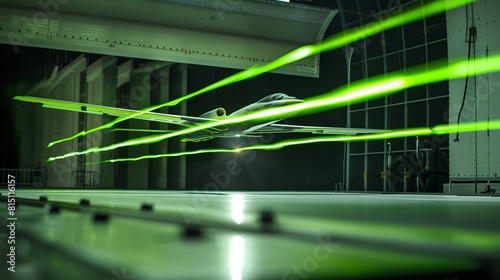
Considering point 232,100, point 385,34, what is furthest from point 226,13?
point 232,100

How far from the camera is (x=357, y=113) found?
1659 cm

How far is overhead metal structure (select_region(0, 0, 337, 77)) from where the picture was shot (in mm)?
6380

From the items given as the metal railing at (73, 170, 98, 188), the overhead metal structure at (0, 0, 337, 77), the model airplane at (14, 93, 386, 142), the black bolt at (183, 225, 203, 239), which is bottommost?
the metal railing at (73, 170, 98, 188)

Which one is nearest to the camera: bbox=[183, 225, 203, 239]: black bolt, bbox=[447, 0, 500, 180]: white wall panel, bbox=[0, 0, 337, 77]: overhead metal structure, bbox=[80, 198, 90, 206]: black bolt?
bbox=[183, 225, 203, 239]: black bolt

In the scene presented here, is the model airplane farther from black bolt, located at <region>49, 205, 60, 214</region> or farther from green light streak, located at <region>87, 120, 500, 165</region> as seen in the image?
black bolt, located at <region>49, 205, 60, 214</region>

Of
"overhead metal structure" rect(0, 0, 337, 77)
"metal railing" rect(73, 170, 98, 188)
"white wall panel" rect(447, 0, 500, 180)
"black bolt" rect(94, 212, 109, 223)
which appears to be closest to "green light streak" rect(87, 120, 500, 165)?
"white wall panel" rect(447, 0, 500, 180)

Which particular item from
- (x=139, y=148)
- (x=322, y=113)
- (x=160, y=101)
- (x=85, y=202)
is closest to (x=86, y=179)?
(x=139, y=148)

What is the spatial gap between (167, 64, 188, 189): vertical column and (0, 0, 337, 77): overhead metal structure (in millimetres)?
12711

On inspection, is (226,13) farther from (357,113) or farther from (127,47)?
(357,113)

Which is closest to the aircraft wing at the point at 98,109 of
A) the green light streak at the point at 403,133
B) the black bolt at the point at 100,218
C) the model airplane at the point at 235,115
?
the model airplane at the point at 235,115

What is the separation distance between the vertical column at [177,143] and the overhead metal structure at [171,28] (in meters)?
12.7

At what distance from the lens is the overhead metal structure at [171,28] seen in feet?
20.9

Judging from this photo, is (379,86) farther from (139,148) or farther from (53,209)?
(53,209)

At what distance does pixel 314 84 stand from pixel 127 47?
12406 millimetres
